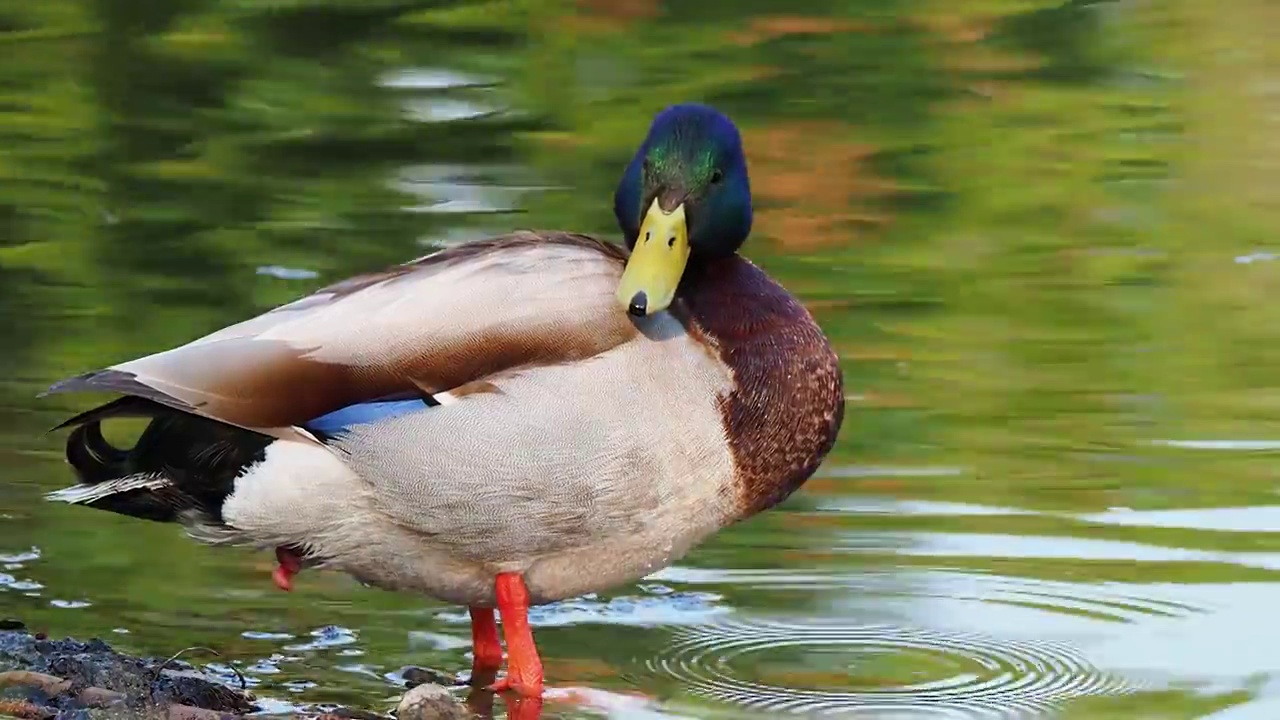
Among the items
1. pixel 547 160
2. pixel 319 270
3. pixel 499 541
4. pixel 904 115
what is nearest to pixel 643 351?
pixel 499 541

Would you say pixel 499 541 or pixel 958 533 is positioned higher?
pixel 499 541

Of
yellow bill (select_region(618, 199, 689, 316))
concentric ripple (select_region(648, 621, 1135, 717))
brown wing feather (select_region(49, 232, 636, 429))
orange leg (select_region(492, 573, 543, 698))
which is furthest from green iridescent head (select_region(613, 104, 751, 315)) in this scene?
concentric ripple (select_region(648, 621, 1135, 717))

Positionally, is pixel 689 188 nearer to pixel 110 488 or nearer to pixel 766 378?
pixel 766 378

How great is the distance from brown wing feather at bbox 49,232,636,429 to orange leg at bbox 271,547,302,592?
0.33 metres

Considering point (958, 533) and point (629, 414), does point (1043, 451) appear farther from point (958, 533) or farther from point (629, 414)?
point (629, 414)

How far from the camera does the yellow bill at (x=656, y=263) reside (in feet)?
15.4

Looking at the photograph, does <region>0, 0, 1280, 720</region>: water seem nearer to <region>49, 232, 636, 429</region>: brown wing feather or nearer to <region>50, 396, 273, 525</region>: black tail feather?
<region>50, 396, 273, 525</region>: black tail feather

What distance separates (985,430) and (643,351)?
2.43m

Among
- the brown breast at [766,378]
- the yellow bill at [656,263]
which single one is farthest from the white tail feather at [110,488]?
the brown breast at [766,378]

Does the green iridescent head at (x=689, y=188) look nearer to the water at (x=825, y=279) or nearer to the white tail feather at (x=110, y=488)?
the water at (x=825, y=279)

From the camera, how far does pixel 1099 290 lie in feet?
28.5

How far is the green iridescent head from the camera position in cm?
495

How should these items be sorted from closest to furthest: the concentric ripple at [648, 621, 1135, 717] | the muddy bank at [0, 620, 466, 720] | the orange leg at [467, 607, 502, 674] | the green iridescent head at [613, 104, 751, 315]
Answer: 1. the muddy bank at [0, 620, 466, 720]
2. the concentric ripple at [648, 621, 1135, 717]
3. the green iridescent head at [613, 104, 751, 315]
4. the orange leg at [467, 607, 502, 674]

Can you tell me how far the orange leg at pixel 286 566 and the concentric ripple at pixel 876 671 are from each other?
0.75 m
